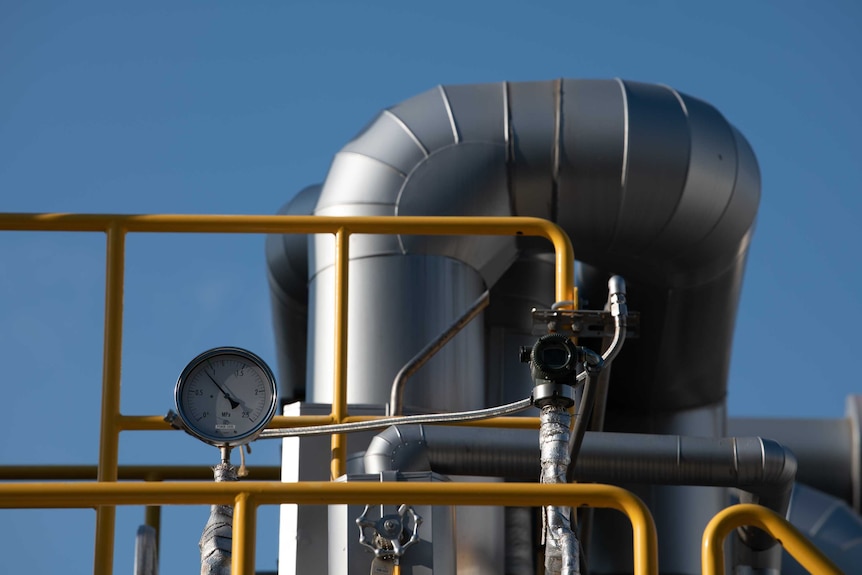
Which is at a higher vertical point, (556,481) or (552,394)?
(552,394)

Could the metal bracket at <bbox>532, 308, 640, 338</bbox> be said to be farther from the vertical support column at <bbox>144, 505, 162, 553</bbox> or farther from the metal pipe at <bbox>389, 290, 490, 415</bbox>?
the vertical support column at <bbox>144, 505, 162, 553</bbox>

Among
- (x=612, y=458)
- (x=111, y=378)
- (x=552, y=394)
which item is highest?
(x=111, y=378)

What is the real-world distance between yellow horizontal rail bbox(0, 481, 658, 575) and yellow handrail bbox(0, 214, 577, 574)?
1.56m

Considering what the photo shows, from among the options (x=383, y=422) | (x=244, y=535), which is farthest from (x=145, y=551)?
(x=383, y=422)

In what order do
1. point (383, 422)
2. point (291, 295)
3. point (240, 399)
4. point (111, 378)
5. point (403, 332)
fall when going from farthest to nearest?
point (291, 295)
point (403, 332)
point (111, 378)
point (383, 422)
point (240, 399)

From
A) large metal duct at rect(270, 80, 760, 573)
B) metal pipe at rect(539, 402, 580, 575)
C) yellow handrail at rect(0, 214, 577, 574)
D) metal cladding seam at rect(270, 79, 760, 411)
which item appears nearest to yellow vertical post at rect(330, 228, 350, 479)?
yellow handrail at rect(0, 214, 577, 574)

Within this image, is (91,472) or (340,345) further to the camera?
(91,472)

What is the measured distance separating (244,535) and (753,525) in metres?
1.15

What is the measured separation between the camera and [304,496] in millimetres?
3471

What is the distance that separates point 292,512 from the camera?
543 cm

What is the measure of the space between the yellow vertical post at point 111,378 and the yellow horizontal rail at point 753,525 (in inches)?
82.4

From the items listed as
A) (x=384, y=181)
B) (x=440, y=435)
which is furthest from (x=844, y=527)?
(x=440, y=435)

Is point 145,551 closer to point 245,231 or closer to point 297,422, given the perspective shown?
point 297,422

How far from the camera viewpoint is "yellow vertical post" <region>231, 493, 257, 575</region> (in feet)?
11.3
